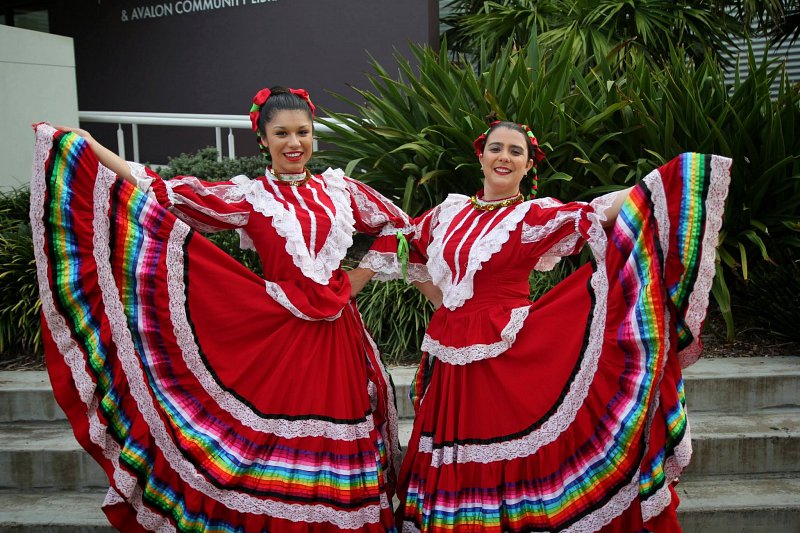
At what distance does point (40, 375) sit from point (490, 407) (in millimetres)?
2941

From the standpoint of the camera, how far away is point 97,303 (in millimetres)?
3125

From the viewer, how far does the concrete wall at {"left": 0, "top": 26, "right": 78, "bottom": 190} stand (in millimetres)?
6984

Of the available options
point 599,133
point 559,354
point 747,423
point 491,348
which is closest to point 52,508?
point 491,348

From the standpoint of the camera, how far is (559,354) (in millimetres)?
3078

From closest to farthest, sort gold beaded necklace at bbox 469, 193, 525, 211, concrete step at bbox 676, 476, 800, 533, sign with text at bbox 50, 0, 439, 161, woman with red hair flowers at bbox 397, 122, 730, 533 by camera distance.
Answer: woman with red hair flowers at bbox 397, 122, 730, 533, gold beaded necklace at bbox 469, 193, 525, 211, concrete step at bbox 676, 476, 800, 533, sign with text at bbox 50, 0, 439, 161

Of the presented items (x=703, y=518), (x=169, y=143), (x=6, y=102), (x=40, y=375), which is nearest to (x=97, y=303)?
(x=40, y=375)

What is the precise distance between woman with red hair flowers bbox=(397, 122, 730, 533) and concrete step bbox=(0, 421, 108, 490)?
5.81ft

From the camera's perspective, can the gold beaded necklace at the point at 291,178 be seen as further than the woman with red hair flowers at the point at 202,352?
Yes

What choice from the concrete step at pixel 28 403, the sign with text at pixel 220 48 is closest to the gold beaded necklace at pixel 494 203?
the concrete step at pixel 28 403

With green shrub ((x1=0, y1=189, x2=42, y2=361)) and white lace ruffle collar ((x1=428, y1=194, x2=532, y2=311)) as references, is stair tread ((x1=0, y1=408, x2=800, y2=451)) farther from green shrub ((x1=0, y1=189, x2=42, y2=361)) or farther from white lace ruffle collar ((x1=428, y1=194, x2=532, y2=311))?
white lace ruffle collar ((x1=428, y1=194, x2=532, y2=311))

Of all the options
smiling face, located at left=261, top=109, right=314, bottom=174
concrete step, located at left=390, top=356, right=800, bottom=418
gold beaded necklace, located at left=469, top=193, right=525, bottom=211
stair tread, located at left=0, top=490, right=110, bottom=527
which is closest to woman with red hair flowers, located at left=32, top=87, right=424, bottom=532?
smiling face, located at left=261, top=109, right=314, bottom=174

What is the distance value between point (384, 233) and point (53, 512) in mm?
2110

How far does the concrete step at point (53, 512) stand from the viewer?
373 centimetres

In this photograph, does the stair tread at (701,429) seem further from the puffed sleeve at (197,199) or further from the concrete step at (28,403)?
the puffed sleeve at (197,199)
